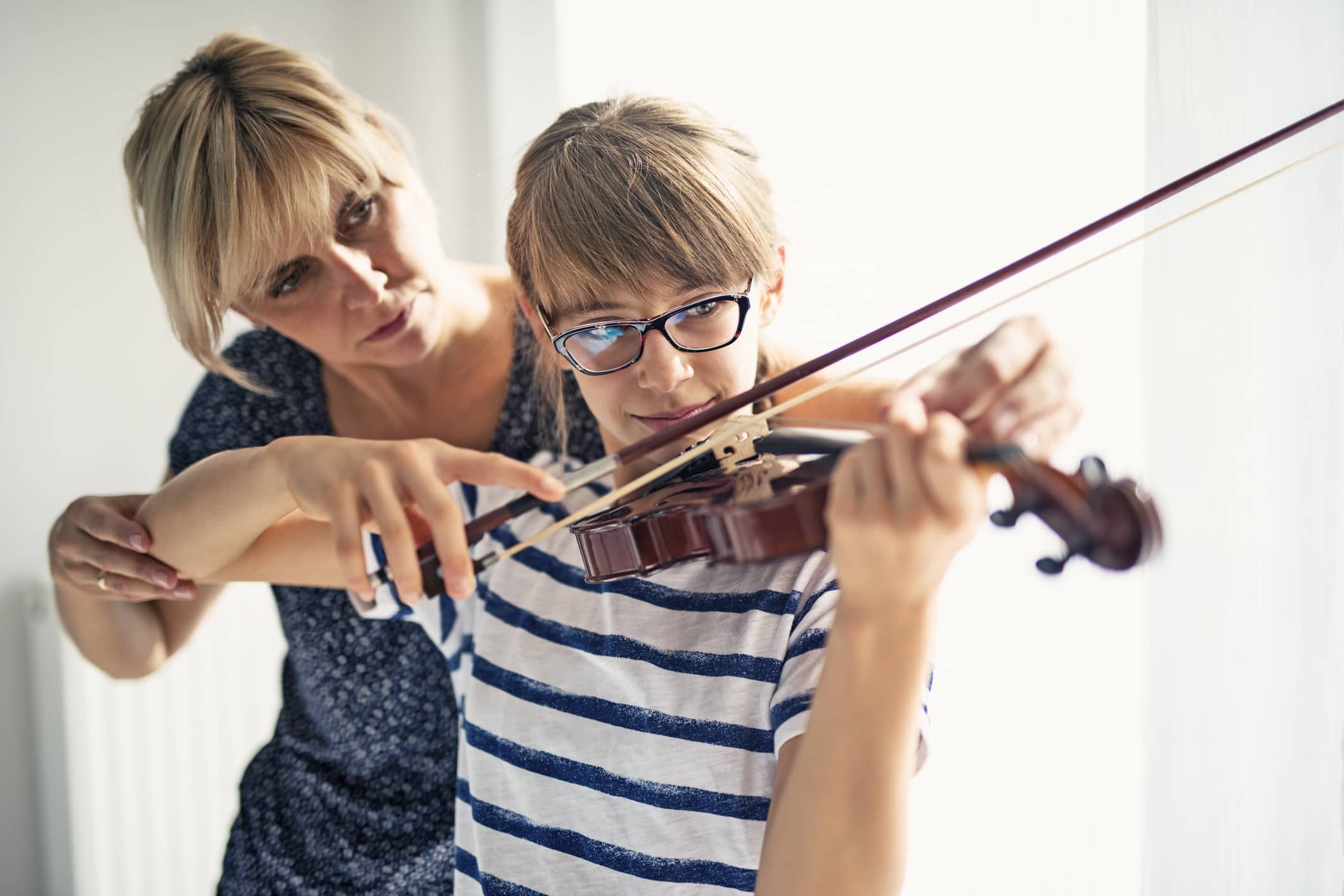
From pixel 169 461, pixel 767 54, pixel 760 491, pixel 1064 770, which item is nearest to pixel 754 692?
pixel 760 491

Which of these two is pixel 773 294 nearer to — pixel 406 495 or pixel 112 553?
pixel 406 495

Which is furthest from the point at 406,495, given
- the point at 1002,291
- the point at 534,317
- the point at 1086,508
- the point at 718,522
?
the point at 1002,291

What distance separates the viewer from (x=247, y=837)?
4.06 ft

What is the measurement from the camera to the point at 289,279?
108 centimetres

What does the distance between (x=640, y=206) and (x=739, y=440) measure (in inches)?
8.1

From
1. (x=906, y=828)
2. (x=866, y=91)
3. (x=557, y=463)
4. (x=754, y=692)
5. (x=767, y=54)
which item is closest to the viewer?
(x=906, y=828)

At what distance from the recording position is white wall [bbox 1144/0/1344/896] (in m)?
0.87

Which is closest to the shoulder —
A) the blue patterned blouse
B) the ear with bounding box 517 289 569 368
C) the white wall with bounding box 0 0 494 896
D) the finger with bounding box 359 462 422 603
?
the blue patterned blouse

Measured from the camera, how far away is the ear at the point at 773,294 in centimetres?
92

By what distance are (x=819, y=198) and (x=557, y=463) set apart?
48 centimetres

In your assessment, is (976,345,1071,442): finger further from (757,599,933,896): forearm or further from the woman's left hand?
(757,599,933,896): forearm

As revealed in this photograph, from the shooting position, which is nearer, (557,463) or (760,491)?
(760,491)

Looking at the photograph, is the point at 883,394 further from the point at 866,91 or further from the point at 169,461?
the point at 169,461

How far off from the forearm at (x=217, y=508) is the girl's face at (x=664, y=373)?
26cm
